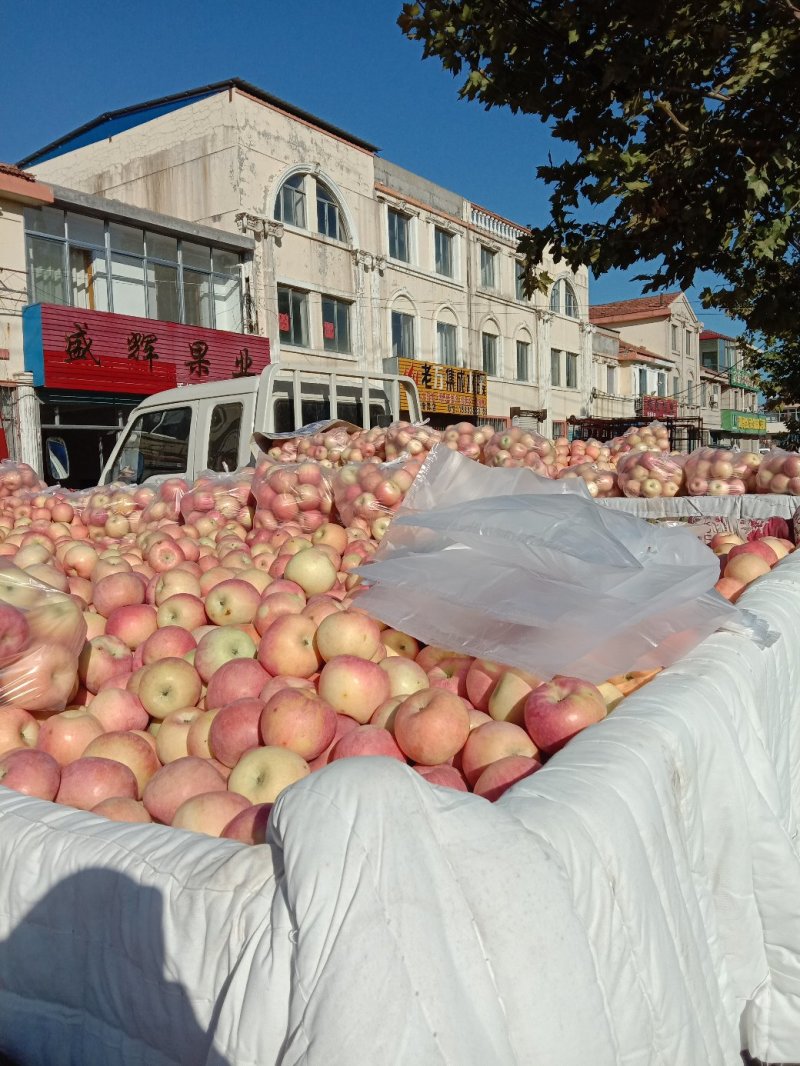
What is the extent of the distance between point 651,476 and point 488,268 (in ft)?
86.1

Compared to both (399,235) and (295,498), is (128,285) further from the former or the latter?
(295,498)

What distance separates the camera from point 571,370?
115 ft

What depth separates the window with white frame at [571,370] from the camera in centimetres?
3456

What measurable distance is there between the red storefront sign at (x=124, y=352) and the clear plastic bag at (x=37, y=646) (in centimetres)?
1493

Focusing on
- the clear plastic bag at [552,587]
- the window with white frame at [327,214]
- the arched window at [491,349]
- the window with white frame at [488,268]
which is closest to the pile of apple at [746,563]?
the clear plastic bag at [552,587]

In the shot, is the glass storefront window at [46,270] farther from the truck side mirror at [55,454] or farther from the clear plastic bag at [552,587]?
the clear plastic bag at [552,587]

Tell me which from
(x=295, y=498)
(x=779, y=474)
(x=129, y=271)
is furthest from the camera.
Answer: (x=129, y=271)

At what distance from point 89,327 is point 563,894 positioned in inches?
697

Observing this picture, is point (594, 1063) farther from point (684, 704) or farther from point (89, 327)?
point (89, 327)

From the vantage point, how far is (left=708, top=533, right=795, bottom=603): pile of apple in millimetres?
2584

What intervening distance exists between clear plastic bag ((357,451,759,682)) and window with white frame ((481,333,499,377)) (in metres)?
27.6

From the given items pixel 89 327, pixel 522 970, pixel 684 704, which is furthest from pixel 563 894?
pixel 89 327

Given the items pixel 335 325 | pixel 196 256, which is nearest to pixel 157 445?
pixel 196 256

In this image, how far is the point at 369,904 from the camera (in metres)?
0.91
